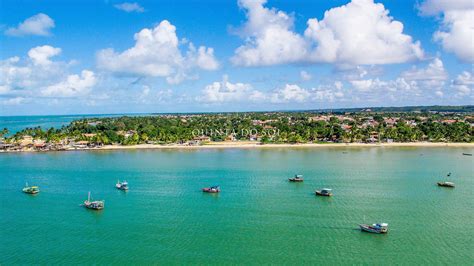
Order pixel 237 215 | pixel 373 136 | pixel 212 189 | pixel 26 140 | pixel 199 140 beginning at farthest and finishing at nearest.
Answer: pixel 373 136, pixel 199 140, pixel 26 140, pixel 212 189, pixel 237 215

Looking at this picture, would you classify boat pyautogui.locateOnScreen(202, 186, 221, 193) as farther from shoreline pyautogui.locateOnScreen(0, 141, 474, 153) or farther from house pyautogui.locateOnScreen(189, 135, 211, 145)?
house pyautogui.locateOnScreen(189, 135, 211, 145)

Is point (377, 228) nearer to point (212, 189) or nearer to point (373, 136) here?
point (212, 189)

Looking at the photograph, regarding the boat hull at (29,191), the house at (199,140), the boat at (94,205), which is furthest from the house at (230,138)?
the boat at (94,205)

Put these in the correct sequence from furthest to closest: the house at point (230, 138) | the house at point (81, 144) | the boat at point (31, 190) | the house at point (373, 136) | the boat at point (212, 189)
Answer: the house at point (230, 138) < the house at point (373, 136) < the house at point (81, 144) < the boat at point (31, 190) < the boat at point (212, 189)

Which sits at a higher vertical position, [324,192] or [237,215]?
[324,192]

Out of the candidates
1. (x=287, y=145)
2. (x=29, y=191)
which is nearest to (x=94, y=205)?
(x=29, y=191)

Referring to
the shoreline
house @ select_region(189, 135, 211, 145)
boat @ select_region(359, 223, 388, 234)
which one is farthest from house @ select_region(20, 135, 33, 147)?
boat @ select_region(359, 223, 388, 234)

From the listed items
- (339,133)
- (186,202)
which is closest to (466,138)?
(339,133)

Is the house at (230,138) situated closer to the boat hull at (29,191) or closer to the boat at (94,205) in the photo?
the boat hull at (29,191)

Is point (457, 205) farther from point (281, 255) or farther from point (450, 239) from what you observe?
point (281, 255)
